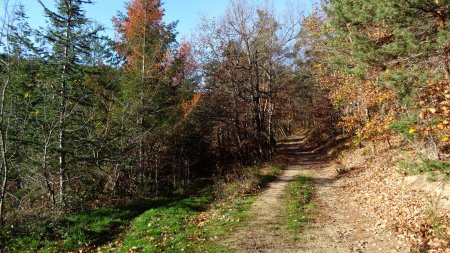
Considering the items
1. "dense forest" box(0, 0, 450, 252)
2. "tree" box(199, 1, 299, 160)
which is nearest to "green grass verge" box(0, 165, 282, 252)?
"dense forest" box(0, 0, 450, 252)

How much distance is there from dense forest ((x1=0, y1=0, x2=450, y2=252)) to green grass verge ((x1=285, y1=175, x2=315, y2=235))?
373 cm

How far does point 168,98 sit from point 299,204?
1039cm

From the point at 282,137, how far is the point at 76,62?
143ft

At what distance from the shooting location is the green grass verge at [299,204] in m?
9.88

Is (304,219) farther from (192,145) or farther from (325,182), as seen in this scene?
(192,145)

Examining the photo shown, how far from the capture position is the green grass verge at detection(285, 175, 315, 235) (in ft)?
32.4

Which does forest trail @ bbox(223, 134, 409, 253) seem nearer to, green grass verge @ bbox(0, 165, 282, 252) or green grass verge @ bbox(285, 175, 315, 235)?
green grass verge @ bbox(285, 175, 315, 235)

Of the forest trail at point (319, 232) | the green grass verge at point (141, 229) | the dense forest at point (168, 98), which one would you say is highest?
the dense forest at point (168, 98)

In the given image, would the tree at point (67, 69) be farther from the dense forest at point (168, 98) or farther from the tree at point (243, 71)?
the tree at point (243, 71)

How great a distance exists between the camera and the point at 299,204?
1220 cm

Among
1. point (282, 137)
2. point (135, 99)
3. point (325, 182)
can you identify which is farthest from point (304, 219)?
point (282, 137)

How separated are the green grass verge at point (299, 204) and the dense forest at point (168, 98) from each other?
3729 mm

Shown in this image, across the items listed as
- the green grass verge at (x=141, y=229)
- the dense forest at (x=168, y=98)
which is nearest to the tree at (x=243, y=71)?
the dense forest at (x=168, y=98)

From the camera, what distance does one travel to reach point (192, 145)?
2473 centimetres
